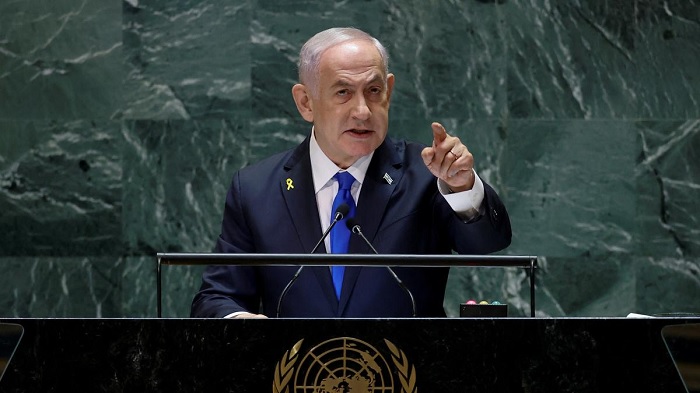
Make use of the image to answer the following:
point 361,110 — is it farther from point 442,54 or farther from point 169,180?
point 169,180

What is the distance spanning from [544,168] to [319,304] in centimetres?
253

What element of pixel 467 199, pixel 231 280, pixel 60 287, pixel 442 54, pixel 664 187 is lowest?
pixel 60 287

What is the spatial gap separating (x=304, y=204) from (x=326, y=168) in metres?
0.16

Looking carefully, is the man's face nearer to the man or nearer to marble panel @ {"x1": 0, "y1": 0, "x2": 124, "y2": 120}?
the man

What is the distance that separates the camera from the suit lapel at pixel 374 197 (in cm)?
358

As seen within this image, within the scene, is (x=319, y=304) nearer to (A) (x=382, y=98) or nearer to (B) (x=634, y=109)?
(A) (x=382, y=98)

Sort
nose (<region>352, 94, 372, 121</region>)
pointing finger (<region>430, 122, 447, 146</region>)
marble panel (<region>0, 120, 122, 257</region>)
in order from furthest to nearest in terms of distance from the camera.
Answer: marble panel (<region>0, 120, 122, 257</region>) < nose (<region>352, 94, 372, 121</region>) < pointing finger (<region>430, 122, 447, 146</region>)

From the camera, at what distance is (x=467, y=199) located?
11.1 feet

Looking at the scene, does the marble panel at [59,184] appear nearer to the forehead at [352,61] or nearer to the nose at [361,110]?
the forehead at [352,61]
